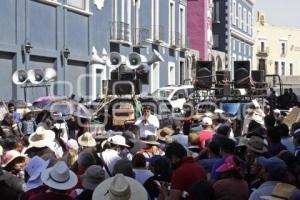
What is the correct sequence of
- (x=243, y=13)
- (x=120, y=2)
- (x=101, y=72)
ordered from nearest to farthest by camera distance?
1. (x=101, y=72)
2. (x=120, y=2)
3. (x=243, y=13)

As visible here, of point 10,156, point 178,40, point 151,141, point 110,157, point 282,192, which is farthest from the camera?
point 178,40

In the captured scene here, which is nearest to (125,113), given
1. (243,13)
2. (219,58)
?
(219,58)

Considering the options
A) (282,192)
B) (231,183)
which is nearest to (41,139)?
(231,183)

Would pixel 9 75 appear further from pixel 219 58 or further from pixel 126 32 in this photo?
pixel 219 58

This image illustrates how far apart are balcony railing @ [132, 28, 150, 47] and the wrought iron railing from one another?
118 centimetres

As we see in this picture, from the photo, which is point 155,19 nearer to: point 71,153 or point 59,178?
point 71,153

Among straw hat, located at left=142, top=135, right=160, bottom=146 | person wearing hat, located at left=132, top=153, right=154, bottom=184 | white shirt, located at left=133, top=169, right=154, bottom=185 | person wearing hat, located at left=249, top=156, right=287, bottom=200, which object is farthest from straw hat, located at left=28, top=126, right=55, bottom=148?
person wearing hat, located at left=249, top=156, right=287, bottom=200

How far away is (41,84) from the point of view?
22.2m

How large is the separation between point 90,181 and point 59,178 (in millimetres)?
613

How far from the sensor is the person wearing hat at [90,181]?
6.67 meters

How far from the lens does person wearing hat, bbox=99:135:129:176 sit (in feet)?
28.7

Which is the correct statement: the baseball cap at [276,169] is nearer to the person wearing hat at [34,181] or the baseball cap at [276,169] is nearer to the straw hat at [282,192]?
the straw hat at [282,192]

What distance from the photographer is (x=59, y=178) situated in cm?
622

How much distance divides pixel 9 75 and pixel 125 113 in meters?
4.35
